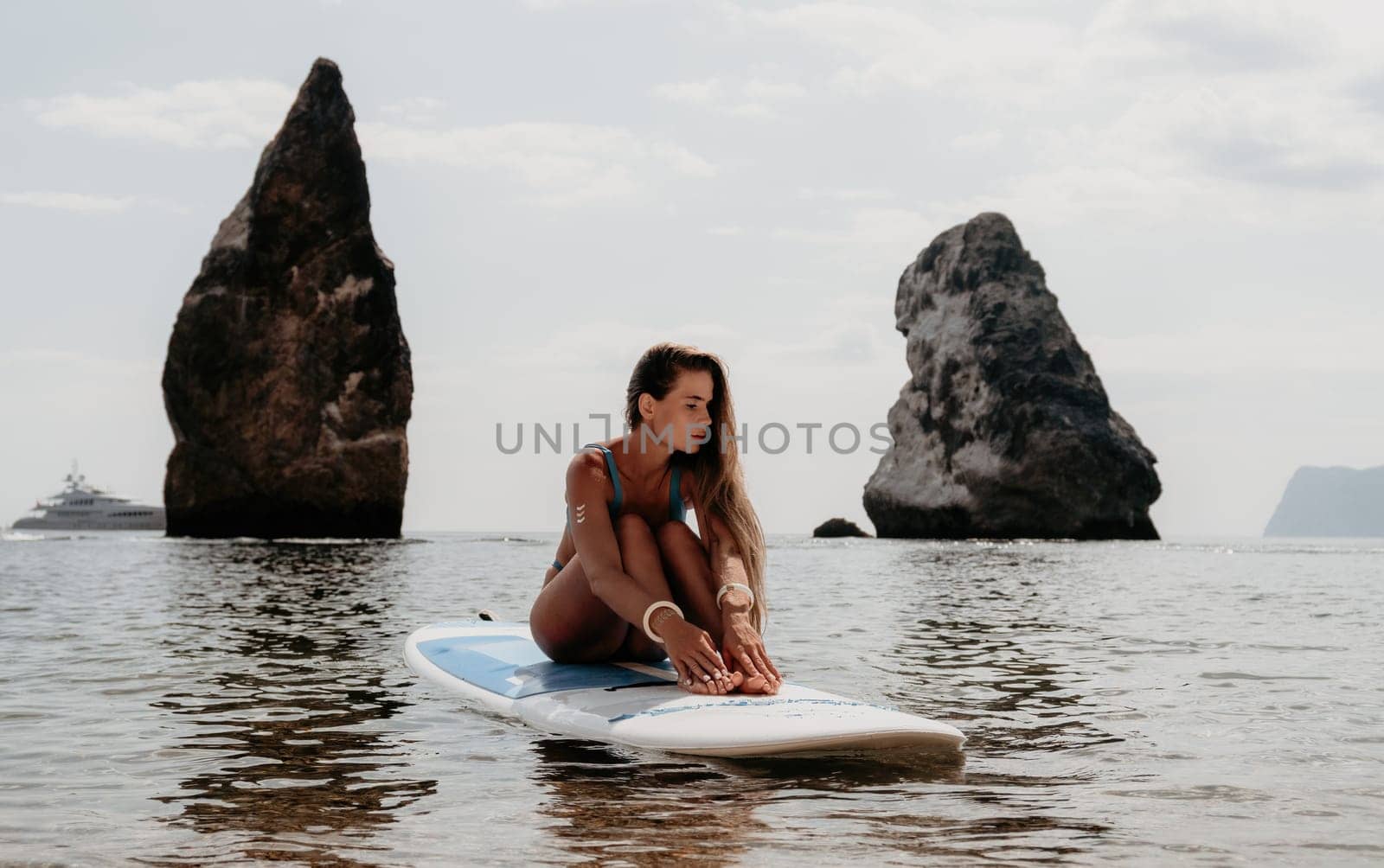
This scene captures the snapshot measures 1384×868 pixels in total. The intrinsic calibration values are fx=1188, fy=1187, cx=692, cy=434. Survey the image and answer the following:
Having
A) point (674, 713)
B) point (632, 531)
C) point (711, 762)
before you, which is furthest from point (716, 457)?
point (711, 762)

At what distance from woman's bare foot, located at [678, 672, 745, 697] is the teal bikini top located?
0.72 metres

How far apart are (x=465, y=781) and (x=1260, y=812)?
2.54 m

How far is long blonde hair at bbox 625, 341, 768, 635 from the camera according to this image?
4.94 m

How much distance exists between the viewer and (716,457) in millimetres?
5090

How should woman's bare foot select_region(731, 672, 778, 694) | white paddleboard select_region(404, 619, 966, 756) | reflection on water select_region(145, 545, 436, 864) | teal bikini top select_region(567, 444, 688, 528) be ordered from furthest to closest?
1. teal bikini top select_region(567, 444, 688, 528)
2. woman's bare foot select_region(731, 672, 778, 694)
3. white paddleboard select_region(404, 619, 966, 756)
4. reflection on water select_region(145, 545, 436, 864)

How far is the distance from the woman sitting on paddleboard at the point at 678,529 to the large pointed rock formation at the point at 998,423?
5607 centimetres

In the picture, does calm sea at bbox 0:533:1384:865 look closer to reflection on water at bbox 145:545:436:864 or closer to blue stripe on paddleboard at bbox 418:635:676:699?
reflection on water at bbox 145:545:436:864

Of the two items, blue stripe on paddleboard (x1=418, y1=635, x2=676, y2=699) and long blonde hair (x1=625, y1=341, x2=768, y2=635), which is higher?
long blonde hair (x1=625, y1=341, x2=768, y2=635)

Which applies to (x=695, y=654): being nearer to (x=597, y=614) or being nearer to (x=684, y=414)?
(x=597, y=614)

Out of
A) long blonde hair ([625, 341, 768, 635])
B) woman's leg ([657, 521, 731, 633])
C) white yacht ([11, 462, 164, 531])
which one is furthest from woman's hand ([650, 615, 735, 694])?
white yacht ([11, 462, 164, 531])

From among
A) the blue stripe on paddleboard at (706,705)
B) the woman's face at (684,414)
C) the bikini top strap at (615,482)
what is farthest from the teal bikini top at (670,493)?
the blue stripe on paddleboard at (706,705)

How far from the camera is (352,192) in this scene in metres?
50.5

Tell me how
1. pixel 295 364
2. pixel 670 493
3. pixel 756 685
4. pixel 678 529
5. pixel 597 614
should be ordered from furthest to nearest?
pixel 295 364, pixel 597 614, pixel 670 493, pixel 678 529, pixel 756 685

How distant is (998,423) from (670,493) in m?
58.1
